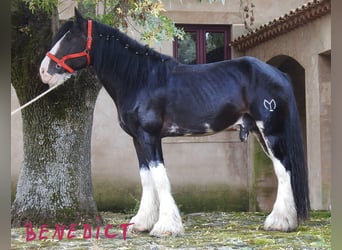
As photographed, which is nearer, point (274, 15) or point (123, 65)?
point (123, 65)

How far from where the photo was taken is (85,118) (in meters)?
4.65

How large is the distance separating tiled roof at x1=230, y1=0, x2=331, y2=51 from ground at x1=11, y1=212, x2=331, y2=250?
1.21 meters

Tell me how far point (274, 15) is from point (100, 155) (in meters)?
1.59

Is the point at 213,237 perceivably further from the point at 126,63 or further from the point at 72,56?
the point at 72,56

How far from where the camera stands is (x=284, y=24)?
185 inches

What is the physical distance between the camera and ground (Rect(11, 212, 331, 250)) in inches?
167

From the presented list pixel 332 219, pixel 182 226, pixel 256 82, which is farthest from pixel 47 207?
pixel 332 219

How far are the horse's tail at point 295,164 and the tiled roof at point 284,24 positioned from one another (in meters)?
0.50

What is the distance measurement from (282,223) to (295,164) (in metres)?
0.40

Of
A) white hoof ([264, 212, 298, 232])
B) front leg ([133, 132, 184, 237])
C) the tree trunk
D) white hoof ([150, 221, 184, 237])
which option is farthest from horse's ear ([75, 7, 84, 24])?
white hoof ([264, 212, 298, 232])

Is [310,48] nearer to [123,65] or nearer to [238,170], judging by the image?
[238,170]

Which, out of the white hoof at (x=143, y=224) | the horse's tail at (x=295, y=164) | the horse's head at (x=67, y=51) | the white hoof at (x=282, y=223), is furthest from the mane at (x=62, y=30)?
the white hoof at (x=282, y=223)

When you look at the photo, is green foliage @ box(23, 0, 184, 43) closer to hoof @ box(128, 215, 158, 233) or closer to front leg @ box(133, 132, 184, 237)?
front leg @ box(133, 132, 184, 237)

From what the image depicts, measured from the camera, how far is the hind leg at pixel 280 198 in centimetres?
441
